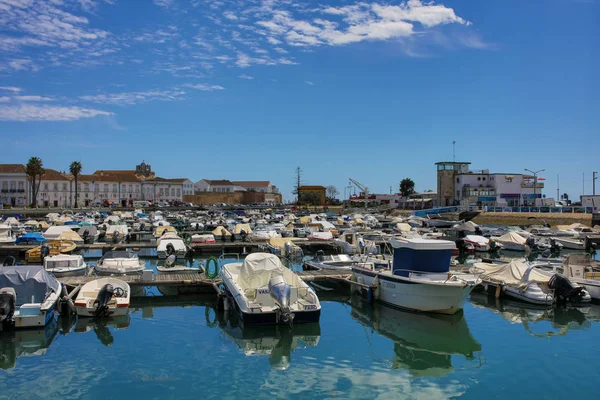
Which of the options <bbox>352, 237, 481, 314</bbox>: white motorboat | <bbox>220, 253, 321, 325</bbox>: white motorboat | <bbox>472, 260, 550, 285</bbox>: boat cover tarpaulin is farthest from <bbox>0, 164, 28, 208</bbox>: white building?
<bbox>472, 260, 550, 285</bbox>: boat cover tarpaulin

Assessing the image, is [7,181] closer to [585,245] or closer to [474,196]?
[474,196]

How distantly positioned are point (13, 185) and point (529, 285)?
13392 centimetres

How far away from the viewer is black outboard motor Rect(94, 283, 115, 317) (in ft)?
76.4

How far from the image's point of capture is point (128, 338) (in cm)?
2156

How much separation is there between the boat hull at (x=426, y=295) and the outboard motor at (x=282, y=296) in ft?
21.1

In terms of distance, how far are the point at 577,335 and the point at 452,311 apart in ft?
17.3

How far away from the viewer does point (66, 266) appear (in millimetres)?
32812

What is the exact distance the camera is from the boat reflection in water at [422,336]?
1900cm

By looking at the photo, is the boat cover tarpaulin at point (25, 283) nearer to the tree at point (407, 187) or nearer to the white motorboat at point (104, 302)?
the white motorboat at point (104, 302)

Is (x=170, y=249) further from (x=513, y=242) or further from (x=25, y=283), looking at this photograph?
(x=513, y=242)

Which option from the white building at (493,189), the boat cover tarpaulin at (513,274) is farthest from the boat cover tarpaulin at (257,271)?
the white building at (493,189)

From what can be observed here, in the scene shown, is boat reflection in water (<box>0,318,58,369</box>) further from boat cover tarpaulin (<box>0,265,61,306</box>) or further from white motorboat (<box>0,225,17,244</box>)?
white motorboat (<box>0,225,17,244</box>)

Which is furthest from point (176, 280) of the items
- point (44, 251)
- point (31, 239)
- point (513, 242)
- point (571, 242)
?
point (571, 242)

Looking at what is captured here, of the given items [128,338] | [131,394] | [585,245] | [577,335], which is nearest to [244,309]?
[128,338]
